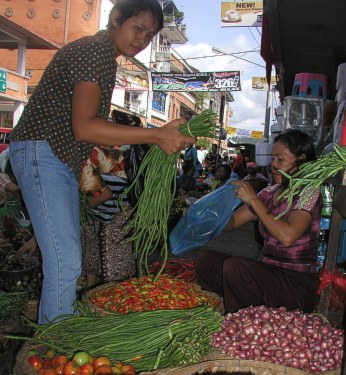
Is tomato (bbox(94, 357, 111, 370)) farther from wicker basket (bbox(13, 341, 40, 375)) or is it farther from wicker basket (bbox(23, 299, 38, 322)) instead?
wicker basket (bbox(23, 299, 38, 322))

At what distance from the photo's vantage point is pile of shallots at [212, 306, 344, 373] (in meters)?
1.79

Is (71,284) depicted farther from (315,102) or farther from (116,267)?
(315,102)

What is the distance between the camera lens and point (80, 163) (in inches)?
75.7

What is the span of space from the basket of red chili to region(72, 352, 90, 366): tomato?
0.49 metres

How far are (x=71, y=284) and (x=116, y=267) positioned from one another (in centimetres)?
151

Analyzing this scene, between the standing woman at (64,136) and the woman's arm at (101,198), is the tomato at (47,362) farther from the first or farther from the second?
the woman's arm at (101,198)

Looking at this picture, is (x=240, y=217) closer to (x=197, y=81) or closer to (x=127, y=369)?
(x=127, y=369)

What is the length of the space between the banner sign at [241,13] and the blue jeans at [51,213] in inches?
410

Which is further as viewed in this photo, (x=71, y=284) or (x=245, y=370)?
(x=71, y=284)

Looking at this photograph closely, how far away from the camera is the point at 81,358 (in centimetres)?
162

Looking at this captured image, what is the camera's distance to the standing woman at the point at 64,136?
1724 mm

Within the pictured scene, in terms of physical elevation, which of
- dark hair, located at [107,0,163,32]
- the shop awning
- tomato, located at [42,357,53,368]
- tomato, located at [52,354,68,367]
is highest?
the shop awning

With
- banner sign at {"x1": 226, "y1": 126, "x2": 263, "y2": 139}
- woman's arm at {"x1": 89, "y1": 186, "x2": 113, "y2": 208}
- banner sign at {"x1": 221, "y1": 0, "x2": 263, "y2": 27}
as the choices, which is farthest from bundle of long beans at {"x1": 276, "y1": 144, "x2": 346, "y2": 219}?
banner sign at {"x1": 226, "y1": 126, "x2": 263, "y2": 139}

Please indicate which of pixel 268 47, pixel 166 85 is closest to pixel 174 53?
pixel 166 85
